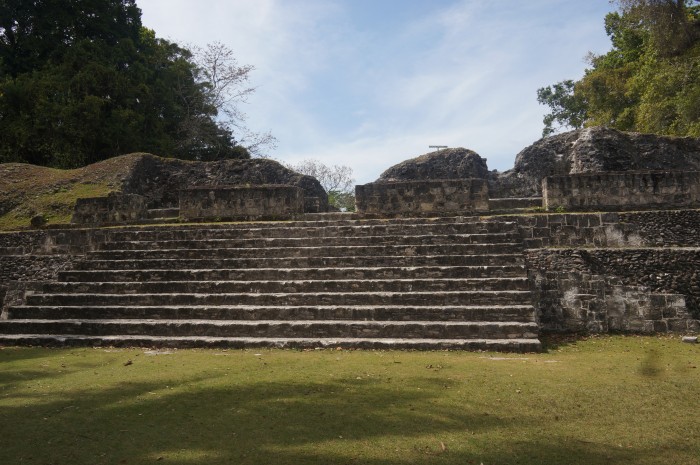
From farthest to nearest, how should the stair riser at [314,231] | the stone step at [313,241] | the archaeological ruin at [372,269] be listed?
the stair riser at [314,231] < the stone step at [313,241] < the archaeological ruin at [372,269]

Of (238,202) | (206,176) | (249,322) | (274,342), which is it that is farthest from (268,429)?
(206,176)

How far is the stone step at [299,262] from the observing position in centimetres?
813

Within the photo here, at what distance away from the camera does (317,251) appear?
8992 mm

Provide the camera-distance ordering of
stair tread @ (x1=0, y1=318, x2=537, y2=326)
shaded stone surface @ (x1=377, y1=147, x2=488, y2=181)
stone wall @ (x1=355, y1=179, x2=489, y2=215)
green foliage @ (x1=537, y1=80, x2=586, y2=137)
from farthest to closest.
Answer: green foliage @ (x1=537, y1=80, x2=586, y2=137)
shaded stone surface @ (x1=377, y1=147, x2=488, y2=181)
stone wall @ (x1=355, y1=179, x2=489, y2=215)
stair tread @ (x1=0, y1=318, x2=537, y2=326)

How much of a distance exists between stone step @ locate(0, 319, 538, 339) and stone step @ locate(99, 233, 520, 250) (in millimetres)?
2187

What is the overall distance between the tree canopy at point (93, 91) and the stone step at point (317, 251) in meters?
12.4

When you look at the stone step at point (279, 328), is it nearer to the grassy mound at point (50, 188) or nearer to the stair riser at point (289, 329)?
the stair riser at point (289, 329)

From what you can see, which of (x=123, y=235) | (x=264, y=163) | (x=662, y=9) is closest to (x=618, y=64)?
(x=662, y=9)

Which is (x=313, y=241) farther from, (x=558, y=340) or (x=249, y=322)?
(x=558, y=340)

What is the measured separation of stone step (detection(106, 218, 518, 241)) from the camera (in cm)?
920

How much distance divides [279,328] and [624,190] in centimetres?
769

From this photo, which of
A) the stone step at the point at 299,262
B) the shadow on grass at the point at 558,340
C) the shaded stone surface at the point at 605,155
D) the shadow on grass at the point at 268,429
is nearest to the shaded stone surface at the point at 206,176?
the stone step at the point at 299,262

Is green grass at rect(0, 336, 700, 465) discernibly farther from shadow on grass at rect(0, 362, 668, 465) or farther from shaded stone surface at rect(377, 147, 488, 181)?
shaded stone surface at rect(377, 147, 488, 181)

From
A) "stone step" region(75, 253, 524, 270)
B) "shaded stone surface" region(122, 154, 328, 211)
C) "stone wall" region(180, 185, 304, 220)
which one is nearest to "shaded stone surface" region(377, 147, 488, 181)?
"shaded stone surface" region(122, 154, 328, 211)
